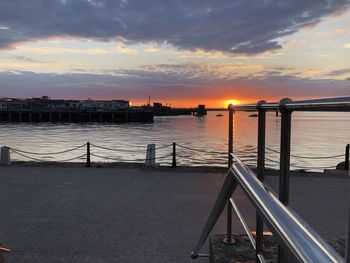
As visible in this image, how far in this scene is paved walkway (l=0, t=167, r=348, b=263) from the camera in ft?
15.4

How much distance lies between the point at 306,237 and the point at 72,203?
6413mm

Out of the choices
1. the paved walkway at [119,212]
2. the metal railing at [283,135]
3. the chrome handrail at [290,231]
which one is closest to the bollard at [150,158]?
the paved walkway at [119,212]

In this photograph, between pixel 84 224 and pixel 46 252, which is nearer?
pixel 46 252

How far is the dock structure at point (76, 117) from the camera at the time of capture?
116438 millimetres

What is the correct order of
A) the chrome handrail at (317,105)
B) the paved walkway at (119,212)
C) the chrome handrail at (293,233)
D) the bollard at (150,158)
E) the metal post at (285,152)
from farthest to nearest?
the bollard at (150,158) → the paved walkway at (119,212) → the metal post at (285,152) → the chrome handrail at (317,105) → the chrome handrail at (293,233)

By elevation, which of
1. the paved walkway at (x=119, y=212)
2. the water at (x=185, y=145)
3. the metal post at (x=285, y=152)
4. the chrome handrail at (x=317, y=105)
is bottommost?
the water at (x=185, y=145)

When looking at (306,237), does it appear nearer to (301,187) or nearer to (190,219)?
(190,219)

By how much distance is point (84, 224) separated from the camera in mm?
5660

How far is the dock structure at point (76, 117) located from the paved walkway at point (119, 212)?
362 ft

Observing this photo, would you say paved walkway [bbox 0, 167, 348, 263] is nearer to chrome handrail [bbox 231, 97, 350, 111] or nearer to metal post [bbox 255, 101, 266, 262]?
metal post [bbox 255, 101, 266, 262]

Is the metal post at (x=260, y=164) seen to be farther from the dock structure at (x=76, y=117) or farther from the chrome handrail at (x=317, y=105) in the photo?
the dock structure at (x=76, y=117)

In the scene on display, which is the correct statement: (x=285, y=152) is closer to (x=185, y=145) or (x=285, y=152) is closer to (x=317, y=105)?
(x=317, y=105)

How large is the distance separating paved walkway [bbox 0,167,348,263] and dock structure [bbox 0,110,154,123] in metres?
110

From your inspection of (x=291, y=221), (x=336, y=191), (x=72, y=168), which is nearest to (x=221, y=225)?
(x=336, y=191)
